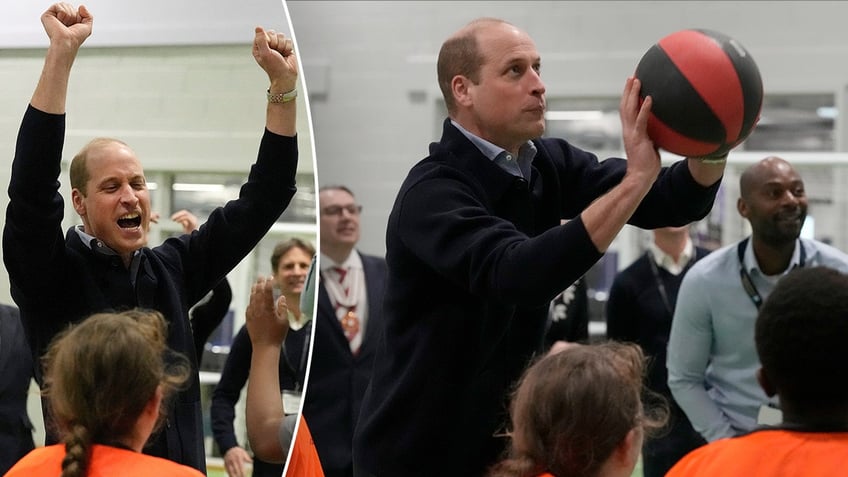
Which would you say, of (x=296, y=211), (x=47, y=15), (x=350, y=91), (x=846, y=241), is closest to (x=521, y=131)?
(x=296, y=211)

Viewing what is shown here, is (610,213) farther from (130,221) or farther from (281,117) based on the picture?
(130,221)

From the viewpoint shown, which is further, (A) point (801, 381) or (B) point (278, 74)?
(A) point (801, 381)

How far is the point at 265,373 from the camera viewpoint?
1315 mm

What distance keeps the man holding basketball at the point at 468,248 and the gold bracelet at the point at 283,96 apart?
283mm

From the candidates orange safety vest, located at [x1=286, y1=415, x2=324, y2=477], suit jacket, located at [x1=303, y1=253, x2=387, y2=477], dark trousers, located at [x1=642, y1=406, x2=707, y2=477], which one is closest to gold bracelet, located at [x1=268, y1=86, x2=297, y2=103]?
orange safety vest, located at [x1=286, y1=415, x2=324, y2=477]

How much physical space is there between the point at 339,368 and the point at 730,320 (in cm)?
104

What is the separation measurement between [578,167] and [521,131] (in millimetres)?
164

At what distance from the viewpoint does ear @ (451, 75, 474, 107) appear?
165 centimetres

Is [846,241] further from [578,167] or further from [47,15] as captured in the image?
[47,15]

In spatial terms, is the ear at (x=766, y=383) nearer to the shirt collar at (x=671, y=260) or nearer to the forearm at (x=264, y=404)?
the forearm at (x=264, y=404)

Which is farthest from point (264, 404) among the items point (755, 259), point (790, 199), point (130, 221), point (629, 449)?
point (790, 199)

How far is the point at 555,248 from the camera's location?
1373 mm

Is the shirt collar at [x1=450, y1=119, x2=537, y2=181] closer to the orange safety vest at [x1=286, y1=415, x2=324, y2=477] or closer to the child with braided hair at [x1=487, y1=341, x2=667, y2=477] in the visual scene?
the child with braided hair at [x1=487, y1=341, x2=667, y2=477]

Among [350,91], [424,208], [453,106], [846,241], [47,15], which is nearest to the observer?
[47,15]
